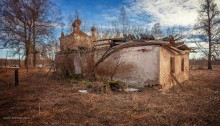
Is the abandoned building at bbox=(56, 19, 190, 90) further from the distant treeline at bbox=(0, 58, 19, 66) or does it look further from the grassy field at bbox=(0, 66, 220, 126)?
the distant treeline at bbox=(0, 58, 19, 66)

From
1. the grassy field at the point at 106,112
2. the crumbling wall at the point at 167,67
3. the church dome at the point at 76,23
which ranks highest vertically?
the church dome at the point at 76,23

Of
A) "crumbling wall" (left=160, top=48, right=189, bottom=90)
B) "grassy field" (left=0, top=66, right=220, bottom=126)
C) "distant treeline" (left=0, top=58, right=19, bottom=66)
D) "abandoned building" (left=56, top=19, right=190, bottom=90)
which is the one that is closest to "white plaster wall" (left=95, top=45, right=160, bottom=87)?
"abandoned building" (left=56, top=19, right=190, bottom=90)

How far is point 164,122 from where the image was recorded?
15.5 feet

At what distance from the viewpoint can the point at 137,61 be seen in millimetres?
10500

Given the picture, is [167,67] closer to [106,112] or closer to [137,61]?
[137,61]

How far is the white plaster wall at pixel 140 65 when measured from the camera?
9.80 m

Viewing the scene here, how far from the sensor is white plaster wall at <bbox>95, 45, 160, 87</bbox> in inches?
386

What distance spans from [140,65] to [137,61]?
321mm

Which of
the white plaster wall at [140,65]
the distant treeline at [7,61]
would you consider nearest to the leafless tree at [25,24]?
the distant treeline at [7,61]

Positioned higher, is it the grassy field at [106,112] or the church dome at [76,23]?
the church dome at [76,23]

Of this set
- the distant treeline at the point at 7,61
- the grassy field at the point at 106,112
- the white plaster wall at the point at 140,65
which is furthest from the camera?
the distant treeline at the point at 7,61

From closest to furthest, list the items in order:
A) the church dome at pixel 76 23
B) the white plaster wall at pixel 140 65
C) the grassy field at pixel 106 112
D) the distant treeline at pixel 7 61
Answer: the grassy field at pixel 106 112 < the white plaster wall at pixel 140 65 < the church dome at pixel 76 23 < the distant treeline at pixel 7 61

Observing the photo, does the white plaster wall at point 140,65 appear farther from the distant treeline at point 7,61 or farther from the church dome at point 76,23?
the distant treeline at point 7,61

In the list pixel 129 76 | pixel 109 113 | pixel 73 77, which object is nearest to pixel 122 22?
pixel 73 77
